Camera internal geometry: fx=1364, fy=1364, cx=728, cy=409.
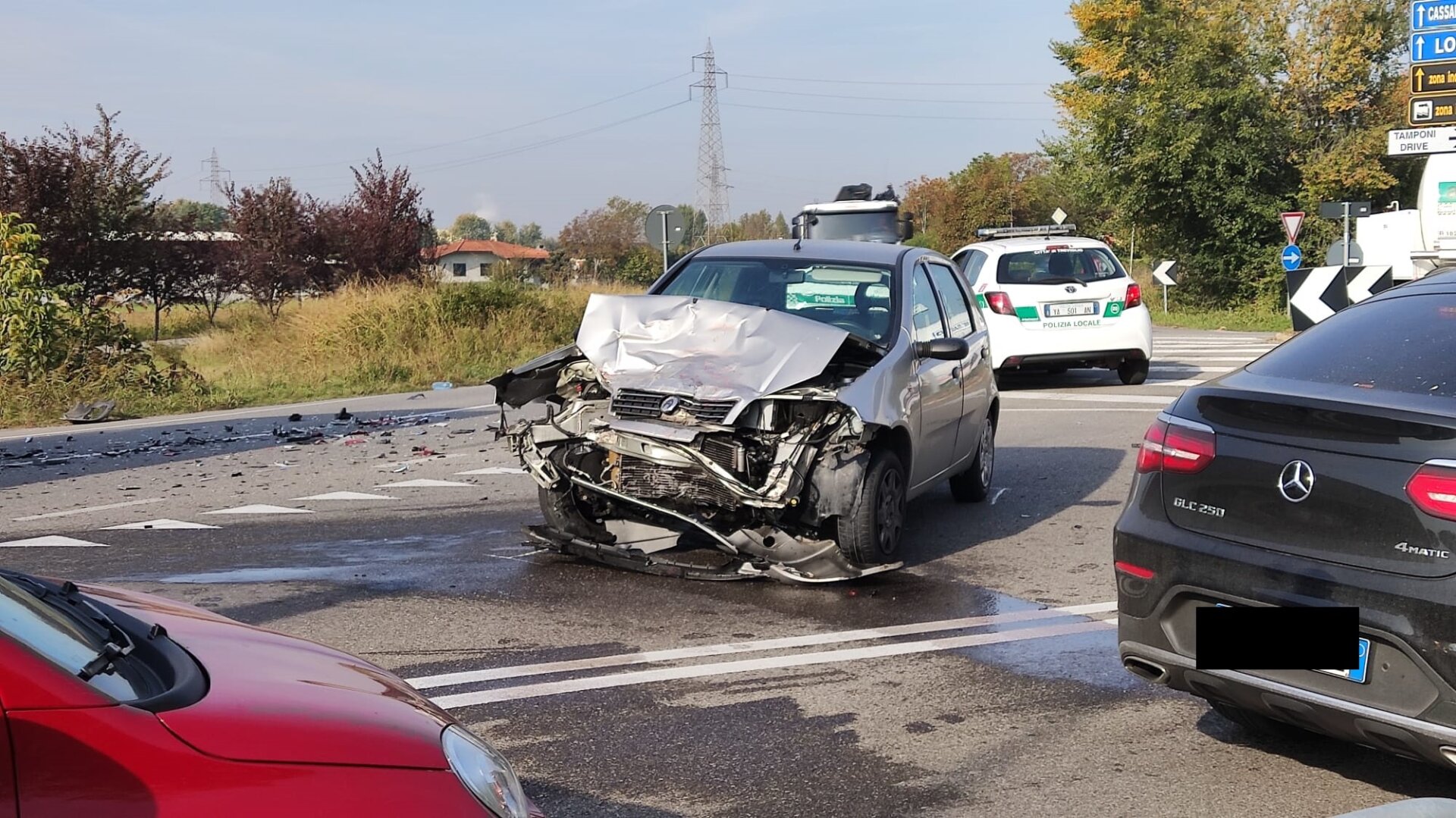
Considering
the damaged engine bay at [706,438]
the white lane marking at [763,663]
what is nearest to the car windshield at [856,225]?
the damaged engine bay at [706,438]

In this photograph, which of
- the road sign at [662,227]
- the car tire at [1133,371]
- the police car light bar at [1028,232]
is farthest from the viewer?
the road sign at [662,227]

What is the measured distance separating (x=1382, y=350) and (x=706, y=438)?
3.19 m

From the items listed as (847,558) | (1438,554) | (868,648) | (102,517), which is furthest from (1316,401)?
(102,517)

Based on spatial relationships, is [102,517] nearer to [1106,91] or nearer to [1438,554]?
[1438,554]

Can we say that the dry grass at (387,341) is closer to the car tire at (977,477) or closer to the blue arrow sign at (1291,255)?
the car tire at (977,477)

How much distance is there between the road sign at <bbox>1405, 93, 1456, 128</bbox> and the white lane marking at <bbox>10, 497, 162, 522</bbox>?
618 inches

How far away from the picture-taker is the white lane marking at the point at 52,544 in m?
8.38

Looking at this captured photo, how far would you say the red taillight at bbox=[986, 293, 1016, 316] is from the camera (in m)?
15.9

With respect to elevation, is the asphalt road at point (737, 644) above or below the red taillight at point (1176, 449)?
below

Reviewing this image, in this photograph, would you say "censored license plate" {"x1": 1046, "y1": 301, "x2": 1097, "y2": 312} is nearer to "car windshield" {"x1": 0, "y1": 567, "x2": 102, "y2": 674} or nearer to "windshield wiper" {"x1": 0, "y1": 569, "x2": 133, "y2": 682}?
"windshield wiper" {"x1": 0, "y1": 569, "x2": 133, "y2": 682}

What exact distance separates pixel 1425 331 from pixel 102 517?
8443mm

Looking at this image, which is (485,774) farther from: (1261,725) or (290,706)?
(1261,725)

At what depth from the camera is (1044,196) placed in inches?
2450

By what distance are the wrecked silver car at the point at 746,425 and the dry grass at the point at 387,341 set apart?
517 inches
